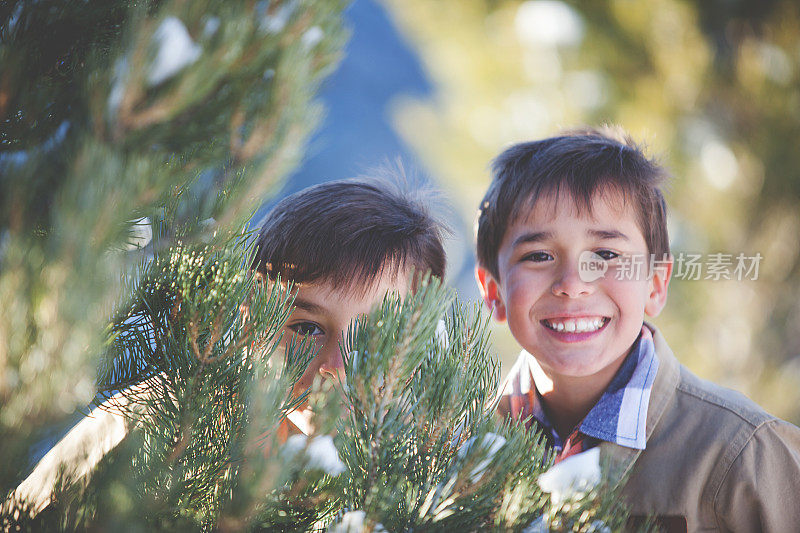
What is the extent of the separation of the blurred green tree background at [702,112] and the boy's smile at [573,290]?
4.74 ft

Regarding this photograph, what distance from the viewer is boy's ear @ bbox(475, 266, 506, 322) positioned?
1448 millimetres

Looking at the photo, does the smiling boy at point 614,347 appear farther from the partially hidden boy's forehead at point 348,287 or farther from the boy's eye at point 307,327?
the boy's eye at point 307,327

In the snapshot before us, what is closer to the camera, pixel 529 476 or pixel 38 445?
pixel 38 445

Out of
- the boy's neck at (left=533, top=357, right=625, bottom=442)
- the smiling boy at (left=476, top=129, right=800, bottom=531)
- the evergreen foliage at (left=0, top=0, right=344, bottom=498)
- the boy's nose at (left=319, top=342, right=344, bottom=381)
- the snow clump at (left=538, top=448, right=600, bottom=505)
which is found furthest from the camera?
the boy's neck at (left=533, top=357, right=625, bottom=442)

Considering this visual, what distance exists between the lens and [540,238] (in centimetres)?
128

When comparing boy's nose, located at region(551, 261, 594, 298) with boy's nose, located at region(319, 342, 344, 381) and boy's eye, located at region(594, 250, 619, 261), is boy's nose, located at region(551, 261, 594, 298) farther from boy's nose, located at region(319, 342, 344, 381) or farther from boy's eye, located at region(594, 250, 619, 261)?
boy's nose, located at region(319, 342, 344, 381)

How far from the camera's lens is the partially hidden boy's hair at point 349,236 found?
1.09 meters

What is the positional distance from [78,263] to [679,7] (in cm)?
322

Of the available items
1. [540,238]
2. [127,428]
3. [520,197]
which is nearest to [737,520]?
[540,238]

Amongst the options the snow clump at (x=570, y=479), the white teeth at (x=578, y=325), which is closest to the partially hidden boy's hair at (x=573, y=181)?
the white teeth at (x=578, y=325)

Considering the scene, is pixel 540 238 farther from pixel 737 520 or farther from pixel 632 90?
pixel 632 90

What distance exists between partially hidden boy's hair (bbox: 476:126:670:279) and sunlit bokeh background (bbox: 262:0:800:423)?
55.5 inches

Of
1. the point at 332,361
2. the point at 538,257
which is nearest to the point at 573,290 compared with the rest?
the point at 538,257

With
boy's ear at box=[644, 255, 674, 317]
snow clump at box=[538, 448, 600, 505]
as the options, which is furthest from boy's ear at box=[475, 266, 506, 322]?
snow clump at box=[538, 448, 600, 505]
